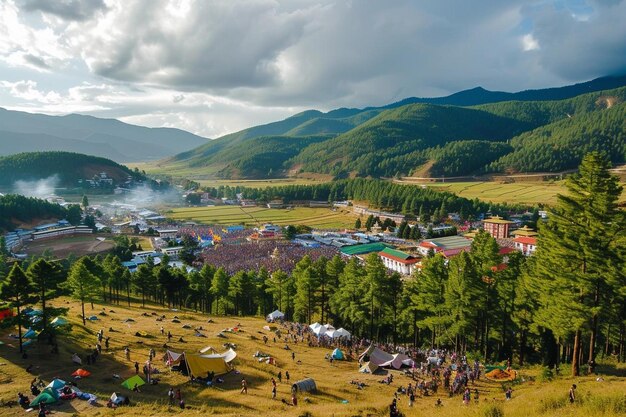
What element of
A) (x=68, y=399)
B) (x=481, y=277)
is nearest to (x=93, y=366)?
(x=68, y=399)

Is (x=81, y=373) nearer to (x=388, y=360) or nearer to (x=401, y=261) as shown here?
(x=388, y=360)

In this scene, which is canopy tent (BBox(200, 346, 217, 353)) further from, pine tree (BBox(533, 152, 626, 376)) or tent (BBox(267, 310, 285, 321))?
pine tree (BBox(533, 152, 626, 376))

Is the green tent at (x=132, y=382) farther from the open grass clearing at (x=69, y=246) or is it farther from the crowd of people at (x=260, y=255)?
the open grass clearing at (x=69, y=246)

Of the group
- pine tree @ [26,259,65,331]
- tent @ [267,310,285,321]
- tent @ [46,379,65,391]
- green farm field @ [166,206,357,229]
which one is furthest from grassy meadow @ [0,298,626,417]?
green farm field @ [166,206,357,229]

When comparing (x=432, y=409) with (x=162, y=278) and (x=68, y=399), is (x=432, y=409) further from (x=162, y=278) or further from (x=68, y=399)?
(x=162, y=278)

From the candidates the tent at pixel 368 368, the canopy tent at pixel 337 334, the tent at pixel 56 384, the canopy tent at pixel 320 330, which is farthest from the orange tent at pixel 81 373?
the canopy tent at pixel 337 334

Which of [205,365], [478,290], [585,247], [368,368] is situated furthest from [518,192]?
[205,365]
